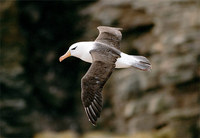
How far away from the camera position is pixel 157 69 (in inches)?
546

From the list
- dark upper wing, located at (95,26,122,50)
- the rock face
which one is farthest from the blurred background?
dark upper wing, located at (95,26,122,50)

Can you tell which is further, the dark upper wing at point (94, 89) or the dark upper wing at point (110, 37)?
the dark upper wing at point (110, 37)

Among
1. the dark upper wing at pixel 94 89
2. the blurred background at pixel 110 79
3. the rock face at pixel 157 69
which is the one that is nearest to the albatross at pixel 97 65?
the dark upper wing at pixel 94 89

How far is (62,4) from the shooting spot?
53.3 feet

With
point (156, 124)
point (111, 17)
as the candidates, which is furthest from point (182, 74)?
point (111, 17)

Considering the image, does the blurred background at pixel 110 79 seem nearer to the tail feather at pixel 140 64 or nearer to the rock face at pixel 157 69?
the rock face at pixel 157 69

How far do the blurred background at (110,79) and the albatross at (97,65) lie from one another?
218 inches

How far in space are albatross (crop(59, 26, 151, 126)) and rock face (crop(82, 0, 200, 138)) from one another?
17.5 feet

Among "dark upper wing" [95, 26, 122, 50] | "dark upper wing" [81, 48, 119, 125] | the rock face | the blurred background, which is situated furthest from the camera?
the blurred background

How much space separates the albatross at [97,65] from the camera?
7031 mm

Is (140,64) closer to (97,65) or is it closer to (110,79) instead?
(97,65)

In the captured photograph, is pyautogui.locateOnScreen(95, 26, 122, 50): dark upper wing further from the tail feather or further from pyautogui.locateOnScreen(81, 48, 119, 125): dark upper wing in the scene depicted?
pyautogui.locateOnScreen(81, 48, 119, 125): dark upper wing

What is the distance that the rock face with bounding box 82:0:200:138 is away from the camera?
13.3 metres

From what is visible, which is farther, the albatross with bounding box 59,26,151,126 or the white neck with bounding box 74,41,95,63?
the white neck with bounding box 74,41,95,63
